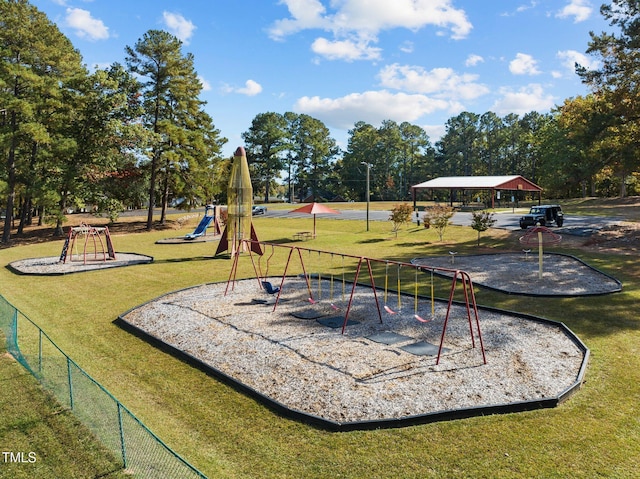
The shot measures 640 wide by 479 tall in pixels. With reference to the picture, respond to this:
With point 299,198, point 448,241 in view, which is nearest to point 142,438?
point 448,241

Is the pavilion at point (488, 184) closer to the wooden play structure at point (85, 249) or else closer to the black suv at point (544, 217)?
the black suv at point (544, 217)

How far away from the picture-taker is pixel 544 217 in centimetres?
3300

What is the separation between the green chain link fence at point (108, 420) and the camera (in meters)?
5.31

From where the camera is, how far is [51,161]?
3506 centimetres

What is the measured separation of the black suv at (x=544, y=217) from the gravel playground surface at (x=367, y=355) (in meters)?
21.6

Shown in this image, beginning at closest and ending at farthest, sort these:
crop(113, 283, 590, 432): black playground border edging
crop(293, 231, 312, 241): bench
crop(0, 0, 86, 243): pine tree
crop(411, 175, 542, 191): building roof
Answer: crop(113, 283, 590, 432): black playground border edging < crop(0, 0, 86, 243): pine tree < crop(293, 231, 312, 241): bench < crop(411, 175, 542, 191): building roof

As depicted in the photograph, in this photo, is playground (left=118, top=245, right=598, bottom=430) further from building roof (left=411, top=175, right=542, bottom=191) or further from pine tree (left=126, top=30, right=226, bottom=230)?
building roof (left=411, top=175, right=542, bottom=191)

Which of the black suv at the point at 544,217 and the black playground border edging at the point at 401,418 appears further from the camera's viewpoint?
the black suv at the point at 544,217

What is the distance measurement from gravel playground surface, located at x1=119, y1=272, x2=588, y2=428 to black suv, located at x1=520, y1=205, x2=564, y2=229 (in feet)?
70.9

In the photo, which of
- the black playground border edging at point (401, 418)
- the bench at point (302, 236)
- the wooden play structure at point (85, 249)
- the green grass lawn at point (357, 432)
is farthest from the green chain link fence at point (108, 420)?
the bench at point (302, 236)

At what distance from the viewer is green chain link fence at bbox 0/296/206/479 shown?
5.31 m

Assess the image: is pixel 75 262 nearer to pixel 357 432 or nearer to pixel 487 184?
pixel 357 432

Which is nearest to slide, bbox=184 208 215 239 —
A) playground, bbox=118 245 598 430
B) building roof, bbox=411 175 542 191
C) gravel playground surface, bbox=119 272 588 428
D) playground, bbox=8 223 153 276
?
playground, bbox=8 223 153 276

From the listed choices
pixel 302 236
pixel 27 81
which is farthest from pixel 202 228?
pixel 27 81
